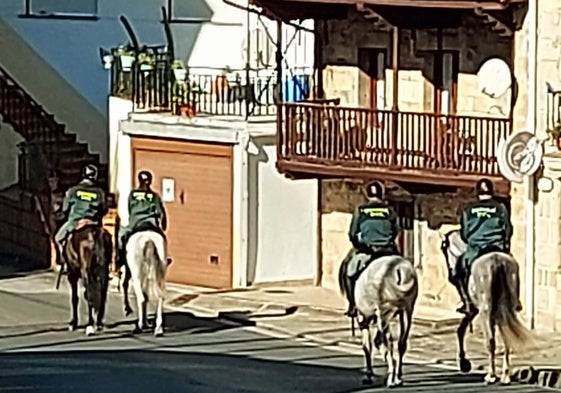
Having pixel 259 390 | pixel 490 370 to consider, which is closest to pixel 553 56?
pixel 490 370

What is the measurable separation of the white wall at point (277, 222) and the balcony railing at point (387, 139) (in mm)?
827

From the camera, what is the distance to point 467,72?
2744cm

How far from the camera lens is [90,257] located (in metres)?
23.3

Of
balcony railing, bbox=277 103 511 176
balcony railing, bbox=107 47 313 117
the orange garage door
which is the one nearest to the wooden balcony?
balcony railing, bbox=277 103 511 176

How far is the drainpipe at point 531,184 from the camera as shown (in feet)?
83.8

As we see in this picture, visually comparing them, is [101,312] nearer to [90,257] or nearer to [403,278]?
[90,257]

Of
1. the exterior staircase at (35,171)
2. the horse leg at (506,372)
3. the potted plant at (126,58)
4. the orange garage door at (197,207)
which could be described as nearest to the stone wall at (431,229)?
the orange garage door at (197,207)

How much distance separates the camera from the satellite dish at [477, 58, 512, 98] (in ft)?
87.6

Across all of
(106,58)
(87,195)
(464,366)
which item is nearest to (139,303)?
(87,195)

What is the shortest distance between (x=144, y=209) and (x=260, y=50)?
35.3 ft

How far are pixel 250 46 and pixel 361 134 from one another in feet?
21.1

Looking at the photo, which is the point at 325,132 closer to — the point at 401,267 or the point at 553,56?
the point at 553,56

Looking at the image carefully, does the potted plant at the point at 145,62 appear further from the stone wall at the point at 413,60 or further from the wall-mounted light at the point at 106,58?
the stone wall at the point at 413,60

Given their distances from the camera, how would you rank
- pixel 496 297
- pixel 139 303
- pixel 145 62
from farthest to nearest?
pixel 145 62
pixel 139 303
pixel 496 297
